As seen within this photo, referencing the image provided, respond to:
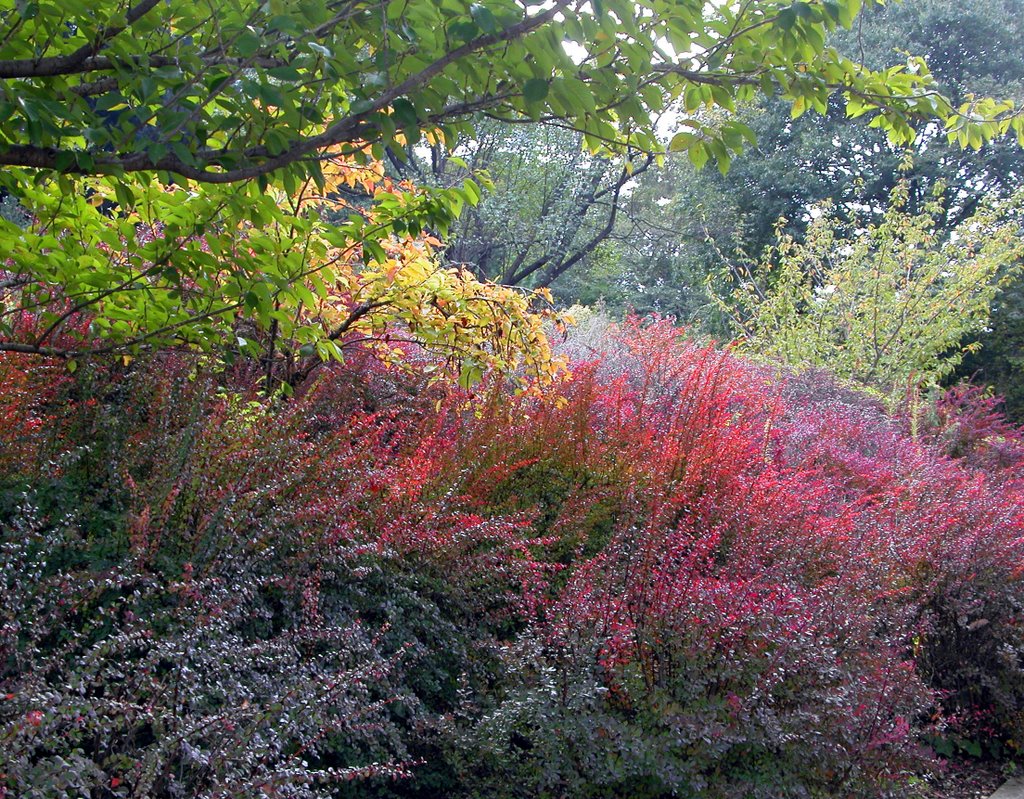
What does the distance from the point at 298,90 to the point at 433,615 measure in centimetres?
214

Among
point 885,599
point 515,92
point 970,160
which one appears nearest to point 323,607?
point 515,92

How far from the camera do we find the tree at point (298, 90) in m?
2.19

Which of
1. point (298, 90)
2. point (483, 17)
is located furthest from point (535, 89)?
point (298, 90)

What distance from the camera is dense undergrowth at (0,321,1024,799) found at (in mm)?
2596

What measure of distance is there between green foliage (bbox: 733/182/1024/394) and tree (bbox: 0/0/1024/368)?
1063cm

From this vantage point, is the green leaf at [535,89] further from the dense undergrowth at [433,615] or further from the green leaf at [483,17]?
the dense undergrowth at [433,615]

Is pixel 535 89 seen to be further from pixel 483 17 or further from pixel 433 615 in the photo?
pixel 433 615

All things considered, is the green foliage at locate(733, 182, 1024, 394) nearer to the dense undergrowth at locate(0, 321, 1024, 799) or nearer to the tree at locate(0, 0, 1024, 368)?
the dense undergrowth at locate(0, 321, 1024, 799)

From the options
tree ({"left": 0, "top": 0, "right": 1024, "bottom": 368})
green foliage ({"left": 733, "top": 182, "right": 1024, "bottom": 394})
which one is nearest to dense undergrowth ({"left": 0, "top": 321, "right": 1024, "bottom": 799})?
tree ({"left": 0, "top": 0, "right": 1024, "bottom": 368})

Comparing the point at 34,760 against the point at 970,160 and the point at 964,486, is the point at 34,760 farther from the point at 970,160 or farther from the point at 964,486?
the point at 970,160

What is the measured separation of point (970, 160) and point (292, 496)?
24.3 m

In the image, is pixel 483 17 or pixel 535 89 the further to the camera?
pixel 535 89

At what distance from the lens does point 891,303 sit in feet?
44.3

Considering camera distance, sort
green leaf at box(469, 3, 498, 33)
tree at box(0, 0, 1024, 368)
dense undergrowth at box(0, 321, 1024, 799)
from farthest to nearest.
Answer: dense undergrowth at box(0, 321, 1024, 799) < tree at box(0, 0, 1024, 368) < green leaf at box(469, 3, 498, 33)
